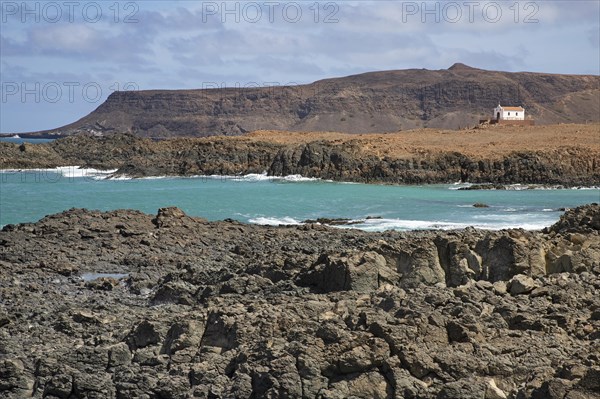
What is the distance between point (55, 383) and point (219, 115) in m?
161

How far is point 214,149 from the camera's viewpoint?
2820 inches

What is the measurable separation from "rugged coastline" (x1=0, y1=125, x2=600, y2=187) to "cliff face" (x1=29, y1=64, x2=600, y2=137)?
54.9 meters

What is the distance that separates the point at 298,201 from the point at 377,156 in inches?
690

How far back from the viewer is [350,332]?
875cm

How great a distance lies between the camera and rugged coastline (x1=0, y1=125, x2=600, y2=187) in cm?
5662

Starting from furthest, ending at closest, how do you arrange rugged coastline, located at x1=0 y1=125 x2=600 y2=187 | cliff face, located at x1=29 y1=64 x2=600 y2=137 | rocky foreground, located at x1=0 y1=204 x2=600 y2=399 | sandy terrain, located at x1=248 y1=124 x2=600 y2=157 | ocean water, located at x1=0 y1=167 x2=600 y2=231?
cliff face, located at x1=29 y1=64 x2=600 y2=137, sandy terrain, located at x1=248 y1=124 x2=600 y2=157, rugged coastline, located at x1=0 y1=125 x2=600 y2=187, ocean water, located at x1=0 y1=167 x2=600 y2=231, rocky foreground, located at x1=0 y1=204 x2=600 y2=399

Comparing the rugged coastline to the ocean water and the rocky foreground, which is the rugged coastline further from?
the rocky foreground

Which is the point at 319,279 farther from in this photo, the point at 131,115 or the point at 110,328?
the point at 131,115

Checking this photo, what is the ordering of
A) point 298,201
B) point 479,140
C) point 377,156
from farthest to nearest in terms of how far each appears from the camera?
point 479,140 → point 377,156 → point 298,201

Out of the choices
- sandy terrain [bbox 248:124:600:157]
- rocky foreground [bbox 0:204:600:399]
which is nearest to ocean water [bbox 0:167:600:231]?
sandy terrain [bbox 248:124:600:157]

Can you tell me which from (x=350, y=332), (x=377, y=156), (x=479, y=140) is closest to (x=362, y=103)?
(x=479, y=140)

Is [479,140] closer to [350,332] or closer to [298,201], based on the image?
[298,201]

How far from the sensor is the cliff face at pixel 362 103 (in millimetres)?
138500

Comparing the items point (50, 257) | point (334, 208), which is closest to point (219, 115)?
point (334, 208)
